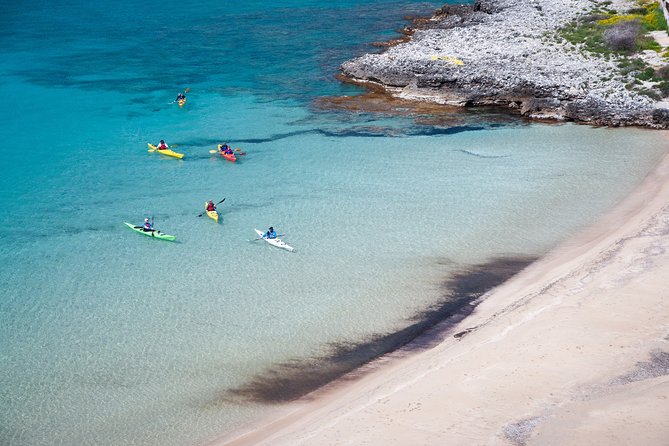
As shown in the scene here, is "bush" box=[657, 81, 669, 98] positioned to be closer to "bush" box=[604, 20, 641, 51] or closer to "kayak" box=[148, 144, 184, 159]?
"bush" box=[604, 20, 641, 51]

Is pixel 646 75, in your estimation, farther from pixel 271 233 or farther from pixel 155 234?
pixel 155 234

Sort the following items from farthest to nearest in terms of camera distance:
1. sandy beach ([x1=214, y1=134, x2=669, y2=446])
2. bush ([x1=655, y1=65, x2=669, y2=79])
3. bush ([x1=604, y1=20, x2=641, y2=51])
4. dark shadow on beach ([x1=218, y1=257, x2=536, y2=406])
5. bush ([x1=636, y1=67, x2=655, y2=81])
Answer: bush ([x1=604, y1=20, x2=641, y2=51])
bush ([x1=636, y1=67, x2=655, y2=81])
bush ([x1=655, y1=65, x2=669, y2=79])
dark shadow on beach ([x1=218, y1=257, x2=536, y2=406])
sandy beach ([x1=214, y1=134, x2=669, y2=446])

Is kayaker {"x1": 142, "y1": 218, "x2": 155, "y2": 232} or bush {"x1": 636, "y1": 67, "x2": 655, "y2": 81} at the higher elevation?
bush {"x1": 636, "y1": 67, "x2": 655, "y2": 81}

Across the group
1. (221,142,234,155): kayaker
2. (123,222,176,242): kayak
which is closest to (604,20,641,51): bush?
(221,142,234,155): kayaker

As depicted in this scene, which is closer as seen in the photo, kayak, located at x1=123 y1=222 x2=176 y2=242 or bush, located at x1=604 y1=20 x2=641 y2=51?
kayak, located at x1=123 y1=222 x2=176 y2=242

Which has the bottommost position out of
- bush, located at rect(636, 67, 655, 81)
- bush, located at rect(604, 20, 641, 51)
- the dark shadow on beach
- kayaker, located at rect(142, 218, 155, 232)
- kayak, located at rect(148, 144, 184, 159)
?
the dark shadow on beach

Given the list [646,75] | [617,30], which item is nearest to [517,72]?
[646,75]
